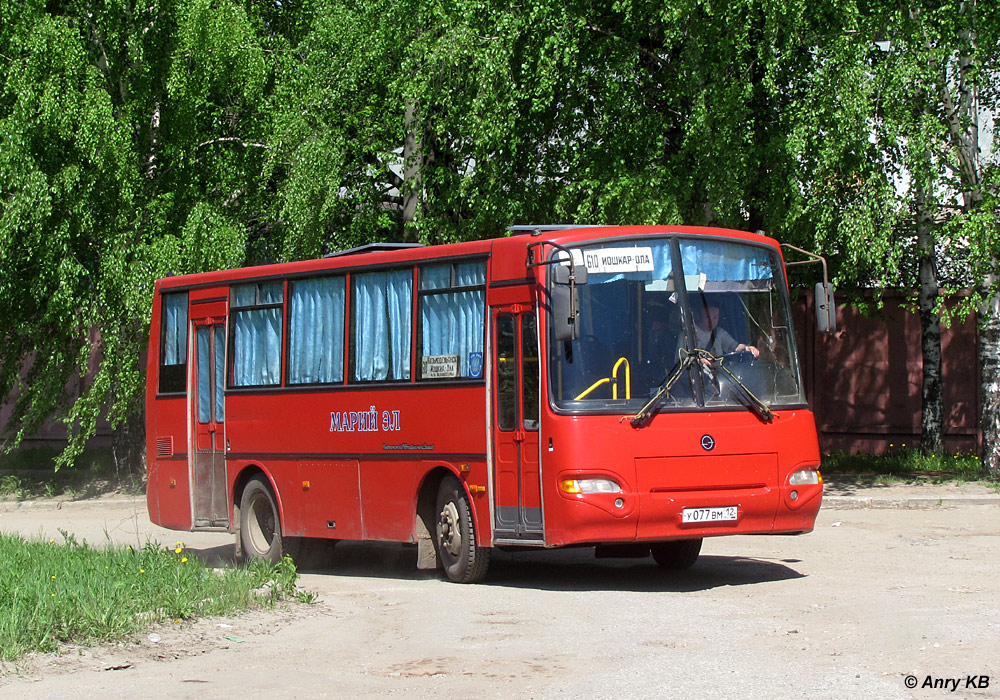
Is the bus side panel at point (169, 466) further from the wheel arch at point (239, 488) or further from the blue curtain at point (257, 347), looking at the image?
the blue curtain at point (257, 347)

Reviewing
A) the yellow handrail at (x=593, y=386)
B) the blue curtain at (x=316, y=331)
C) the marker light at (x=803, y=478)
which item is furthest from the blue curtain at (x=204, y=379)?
the marker light at (x=803, y=478)

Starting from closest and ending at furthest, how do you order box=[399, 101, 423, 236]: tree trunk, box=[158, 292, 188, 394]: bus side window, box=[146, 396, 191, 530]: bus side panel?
1. box=[146, 396, 191, 530]: bus side panel
2. box=[158, 292, 188, 394]: bus side window
3. box=[399, 101, 423, 236]: tree trunk

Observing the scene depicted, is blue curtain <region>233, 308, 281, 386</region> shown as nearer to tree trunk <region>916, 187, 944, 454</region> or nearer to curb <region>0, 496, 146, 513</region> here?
curb <region>0, 496, 146, 513</region>

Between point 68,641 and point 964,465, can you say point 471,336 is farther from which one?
point 964,465

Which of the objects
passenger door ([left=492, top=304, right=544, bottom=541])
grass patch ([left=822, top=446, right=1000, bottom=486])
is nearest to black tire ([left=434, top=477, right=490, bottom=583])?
passenger door ([left=492, top=304, right=544, bottom=541])

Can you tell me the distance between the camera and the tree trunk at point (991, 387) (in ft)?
66.3

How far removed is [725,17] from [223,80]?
8552 millimetres

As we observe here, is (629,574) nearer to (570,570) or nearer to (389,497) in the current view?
(570,570)

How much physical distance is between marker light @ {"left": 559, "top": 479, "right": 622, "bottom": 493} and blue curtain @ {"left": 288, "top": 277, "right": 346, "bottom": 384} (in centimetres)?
341

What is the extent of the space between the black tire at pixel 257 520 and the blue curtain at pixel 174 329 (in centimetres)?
185

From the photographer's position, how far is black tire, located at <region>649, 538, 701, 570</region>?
12.9 meters

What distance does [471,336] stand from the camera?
12266mm

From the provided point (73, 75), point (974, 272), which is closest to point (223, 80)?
point (73, 75)

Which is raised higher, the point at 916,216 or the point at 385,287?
the point at 916,216
